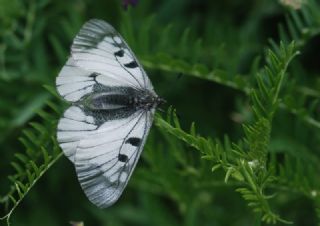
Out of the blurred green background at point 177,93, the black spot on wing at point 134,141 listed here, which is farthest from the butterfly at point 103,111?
the blurred green background at point 177,93

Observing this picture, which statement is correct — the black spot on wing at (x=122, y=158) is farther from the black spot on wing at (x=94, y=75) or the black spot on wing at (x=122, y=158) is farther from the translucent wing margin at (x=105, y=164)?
the black spot on wing at (x=94, y=75)

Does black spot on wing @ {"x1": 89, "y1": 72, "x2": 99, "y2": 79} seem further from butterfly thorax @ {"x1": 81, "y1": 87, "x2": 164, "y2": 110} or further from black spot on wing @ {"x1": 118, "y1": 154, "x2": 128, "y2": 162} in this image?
black spot on wing @ {"x1": 118, "y1": 154, "x2": 128, "y2": 162}

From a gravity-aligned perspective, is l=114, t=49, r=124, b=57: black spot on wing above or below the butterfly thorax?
above

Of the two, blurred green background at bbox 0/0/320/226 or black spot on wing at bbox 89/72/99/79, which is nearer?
black spot on wing at bbox 89/72/99/79

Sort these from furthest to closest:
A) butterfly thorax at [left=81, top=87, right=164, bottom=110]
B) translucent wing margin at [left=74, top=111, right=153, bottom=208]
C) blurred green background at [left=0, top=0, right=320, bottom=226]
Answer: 1. blurred green background at [left=0, top=0, right=320, bottom=226]
2. butterfly thorax at [left=81, top=87, right=164, bottom=110]
3. translucent wing margin at [left=74, top=111, right=153, bottom=208]

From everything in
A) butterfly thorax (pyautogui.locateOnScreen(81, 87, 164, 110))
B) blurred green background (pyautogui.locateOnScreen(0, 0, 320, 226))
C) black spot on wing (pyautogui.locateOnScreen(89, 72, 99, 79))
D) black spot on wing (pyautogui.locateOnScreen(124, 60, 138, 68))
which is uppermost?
black spot on wing (pyautogui.locateOnScreen(124, 60, 138, 68))

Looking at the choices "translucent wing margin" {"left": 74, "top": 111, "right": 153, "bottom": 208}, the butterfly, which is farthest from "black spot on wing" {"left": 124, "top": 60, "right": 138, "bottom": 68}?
"translucent wing margin" {"left": 74, "top": 111, "right": 153, "bottom": 208}
